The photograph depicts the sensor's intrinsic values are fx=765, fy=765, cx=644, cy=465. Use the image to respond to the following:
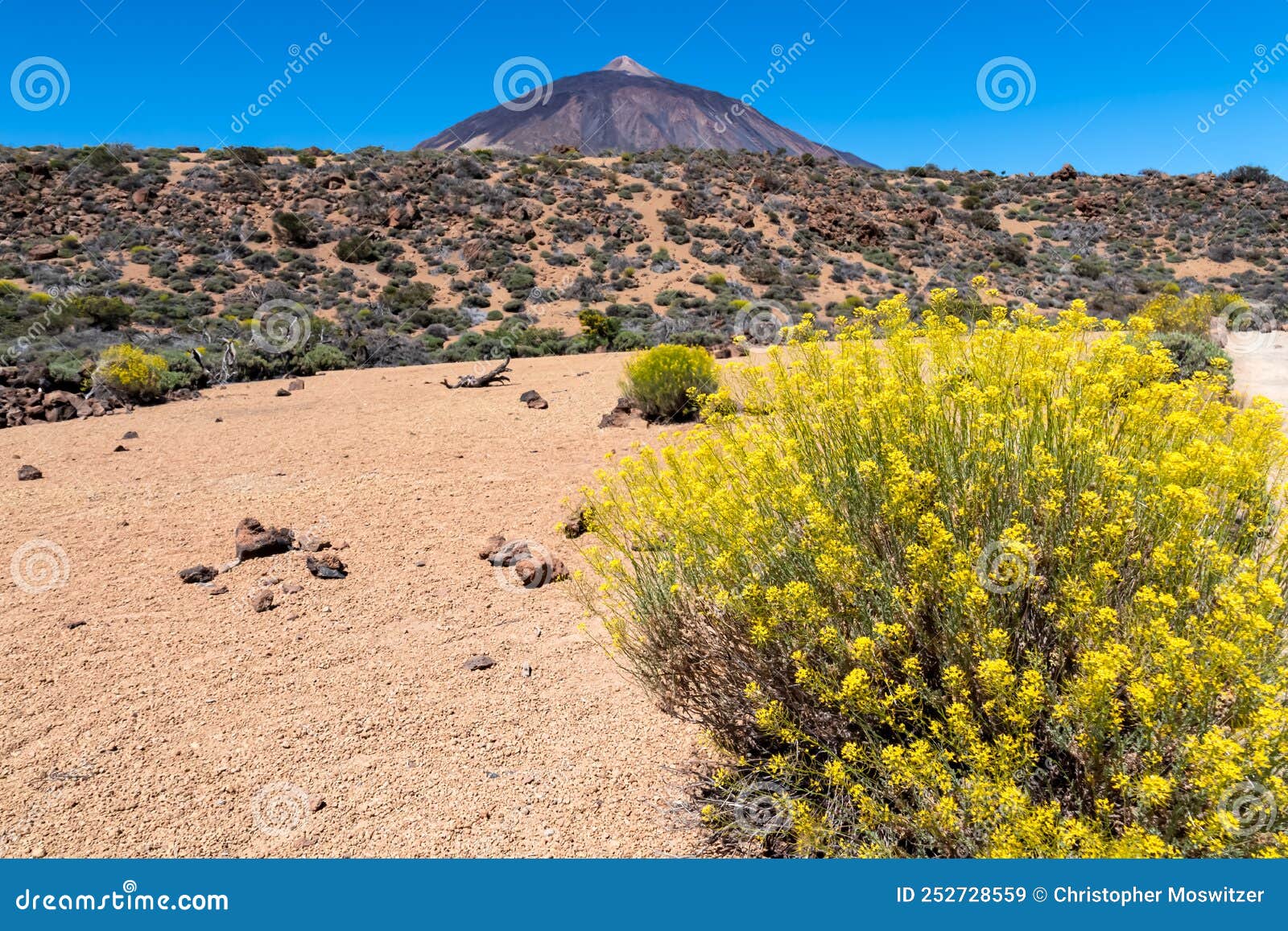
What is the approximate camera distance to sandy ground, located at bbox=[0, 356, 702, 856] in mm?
3295

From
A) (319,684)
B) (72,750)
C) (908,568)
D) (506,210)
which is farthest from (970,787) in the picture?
(506,210)

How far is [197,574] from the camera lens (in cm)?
566

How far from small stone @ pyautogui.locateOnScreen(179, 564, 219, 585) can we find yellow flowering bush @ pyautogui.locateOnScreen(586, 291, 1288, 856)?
146 inches

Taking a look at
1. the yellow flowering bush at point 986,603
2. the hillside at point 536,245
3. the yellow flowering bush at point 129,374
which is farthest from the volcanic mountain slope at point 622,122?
the yellow flowering bush at point 986,603

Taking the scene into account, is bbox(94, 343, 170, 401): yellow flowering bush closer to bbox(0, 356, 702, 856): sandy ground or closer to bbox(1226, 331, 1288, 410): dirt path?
bbox(0, 356, 702, 856): sandy ground

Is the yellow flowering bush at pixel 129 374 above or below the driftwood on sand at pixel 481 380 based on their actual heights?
above

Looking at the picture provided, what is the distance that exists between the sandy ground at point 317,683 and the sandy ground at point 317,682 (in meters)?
0.01

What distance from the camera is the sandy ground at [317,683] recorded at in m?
3.29

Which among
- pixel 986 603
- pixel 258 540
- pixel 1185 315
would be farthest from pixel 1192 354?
pixel 258 540

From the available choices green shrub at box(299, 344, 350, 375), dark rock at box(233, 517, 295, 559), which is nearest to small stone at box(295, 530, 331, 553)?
dark rock at box(233, 517, 295, 559)

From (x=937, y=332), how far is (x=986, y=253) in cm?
3651

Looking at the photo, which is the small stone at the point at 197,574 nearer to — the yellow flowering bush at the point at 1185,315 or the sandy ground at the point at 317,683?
the sandy ground at the point at 317,683

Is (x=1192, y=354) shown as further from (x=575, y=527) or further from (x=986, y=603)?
(x=986, y=603)

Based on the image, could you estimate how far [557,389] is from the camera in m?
12.1
